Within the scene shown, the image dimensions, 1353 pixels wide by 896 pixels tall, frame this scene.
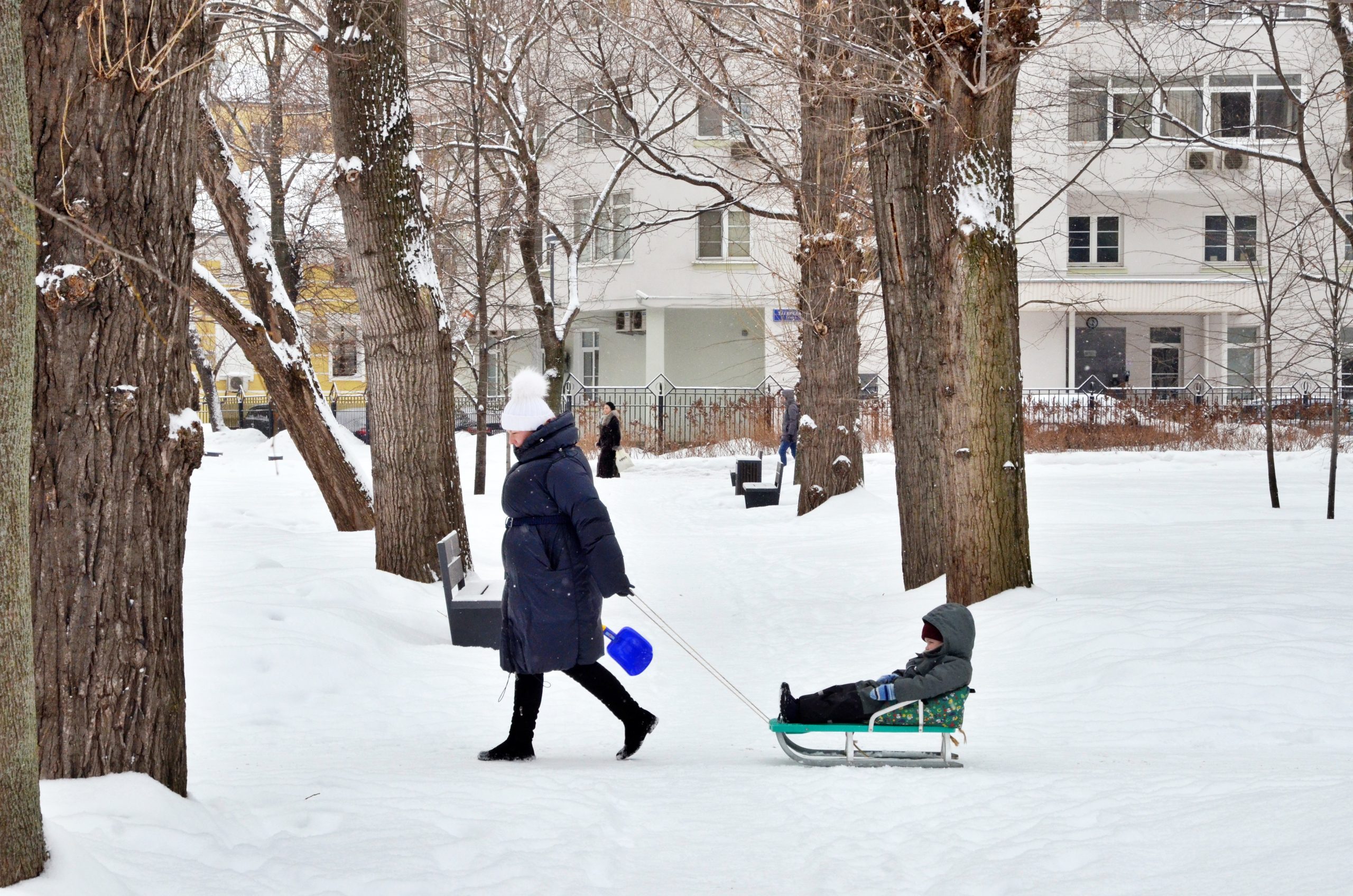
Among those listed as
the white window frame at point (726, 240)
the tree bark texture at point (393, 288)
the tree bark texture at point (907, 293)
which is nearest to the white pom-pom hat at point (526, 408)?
the tree bark texture at point (907, 293)

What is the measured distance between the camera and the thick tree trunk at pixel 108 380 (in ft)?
12.9

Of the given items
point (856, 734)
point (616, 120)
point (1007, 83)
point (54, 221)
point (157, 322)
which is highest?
point (616, 120)

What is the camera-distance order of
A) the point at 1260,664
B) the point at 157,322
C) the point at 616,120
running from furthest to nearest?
the point at 616,120
the point at 1260,664
the point at 157,322

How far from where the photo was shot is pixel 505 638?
5.70m

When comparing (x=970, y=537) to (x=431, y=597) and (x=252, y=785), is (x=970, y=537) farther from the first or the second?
(x=252, y=785)

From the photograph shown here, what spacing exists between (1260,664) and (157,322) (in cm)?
583

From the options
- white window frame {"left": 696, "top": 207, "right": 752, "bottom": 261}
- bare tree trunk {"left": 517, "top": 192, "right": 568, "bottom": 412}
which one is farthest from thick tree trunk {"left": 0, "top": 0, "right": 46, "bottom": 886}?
white window frame {"left": 696, "top": 207, "right": 752, "bottom": 261}

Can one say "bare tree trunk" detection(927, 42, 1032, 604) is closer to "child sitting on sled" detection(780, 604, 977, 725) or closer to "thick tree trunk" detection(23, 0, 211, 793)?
"child sitting on sled" detection(780, 604, 977, 725)

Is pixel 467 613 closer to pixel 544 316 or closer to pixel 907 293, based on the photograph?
pixel 907 293

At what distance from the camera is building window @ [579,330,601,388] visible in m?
40.8

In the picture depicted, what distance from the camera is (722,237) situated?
3622 cm

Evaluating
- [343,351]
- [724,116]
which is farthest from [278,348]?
[343,351]

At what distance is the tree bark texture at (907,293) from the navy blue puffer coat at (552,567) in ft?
14.1

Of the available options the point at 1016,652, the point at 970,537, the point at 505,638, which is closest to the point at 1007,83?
the point at 970,537
